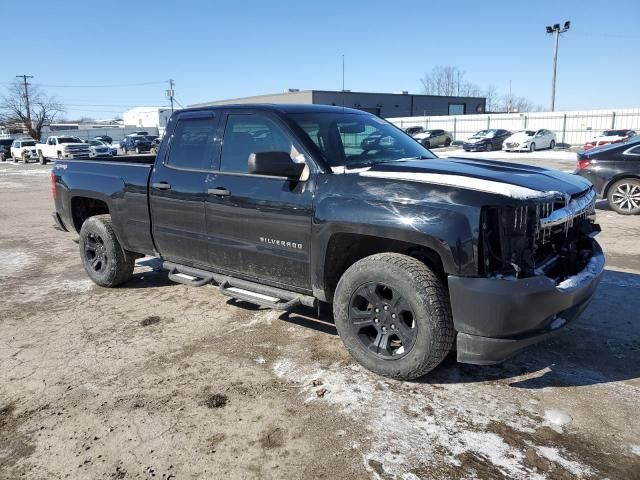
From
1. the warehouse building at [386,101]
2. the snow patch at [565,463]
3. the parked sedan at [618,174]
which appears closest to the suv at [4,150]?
the warehouse building at [386,101]

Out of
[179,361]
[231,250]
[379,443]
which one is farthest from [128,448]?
[231,250]

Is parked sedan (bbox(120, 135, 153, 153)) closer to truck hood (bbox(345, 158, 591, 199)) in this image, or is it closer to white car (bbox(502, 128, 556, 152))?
white car (bbox(502, 128, 556, 152))

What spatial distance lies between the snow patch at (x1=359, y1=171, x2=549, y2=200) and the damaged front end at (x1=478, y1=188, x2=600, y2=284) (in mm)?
64

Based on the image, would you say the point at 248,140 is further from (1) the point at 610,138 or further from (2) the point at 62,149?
(2) the point at 62,149

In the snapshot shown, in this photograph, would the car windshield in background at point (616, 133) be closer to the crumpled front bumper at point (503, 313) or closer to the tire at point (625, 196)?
the tire at point (625, 196)

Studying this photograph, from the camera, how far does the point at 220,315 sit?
4.88m

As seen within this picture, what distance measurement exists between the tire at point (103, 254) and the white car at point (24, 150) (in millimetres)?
35181

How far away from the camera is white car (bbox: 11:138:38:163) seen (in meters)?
36.1

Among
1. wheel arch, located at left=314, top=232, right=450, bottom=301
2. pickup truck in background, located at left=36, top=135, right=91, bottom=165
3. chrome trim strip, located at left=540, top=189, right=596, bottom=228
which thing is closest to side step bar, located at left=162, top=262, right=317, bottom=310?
wheel arch, located at left=314, top=232, right=450, bottom=301

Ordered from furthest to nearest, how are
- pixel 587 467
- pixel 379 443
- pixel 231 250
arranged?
1. pixel 231 250
2. pixel 379 443
3. pixel 587 467

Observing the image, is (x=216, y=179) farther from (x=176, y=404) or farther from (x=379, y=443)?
(x=379, y=443)

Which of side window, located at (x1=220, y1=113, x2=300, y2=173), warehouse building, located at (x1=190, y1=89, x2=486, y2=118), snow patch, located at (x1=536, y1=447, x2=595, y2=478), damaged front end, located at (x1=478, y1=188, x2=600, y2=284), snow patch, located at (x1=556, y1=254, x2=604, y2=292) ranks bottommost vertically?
snow patch, located at (x1=536, y1=447, x2=595, y2=478)

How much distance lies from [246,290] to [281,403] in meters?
1.23

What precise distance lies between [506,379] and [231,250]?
91.3 inches
